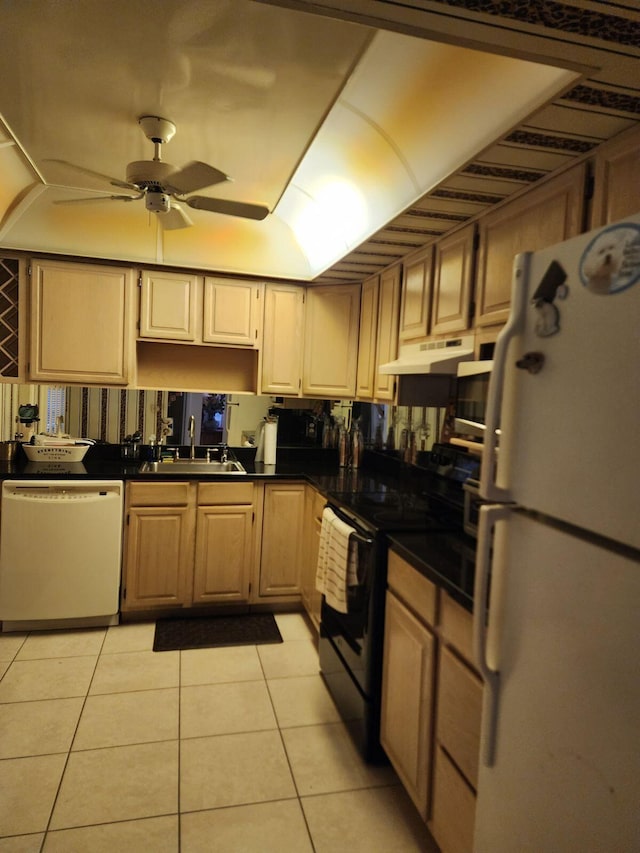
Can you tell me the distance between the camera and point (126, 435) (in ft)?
12.2

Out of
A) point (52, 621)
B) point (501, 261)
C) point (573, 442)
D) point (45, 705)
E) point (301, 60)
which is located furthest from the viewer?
point (52, 621)

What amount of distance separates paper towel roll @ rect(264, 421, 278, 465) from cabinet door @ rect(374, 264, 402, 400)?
894mm

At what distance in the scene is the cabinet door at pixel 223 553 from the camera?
337cm

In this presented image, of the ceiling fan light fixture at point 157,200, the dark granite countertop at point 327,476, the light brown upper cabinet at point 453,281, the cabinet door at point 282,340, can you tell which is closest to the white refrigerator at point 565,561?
the dark granite countertop at point 327,476

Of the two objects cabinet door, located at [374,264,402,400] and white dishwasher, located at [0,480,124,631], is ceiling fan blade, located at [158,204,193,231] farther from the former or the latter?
white dishwasher, located at [0,480,124,631]

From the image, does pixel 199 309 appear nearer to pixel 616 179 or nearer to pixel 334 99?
pixel 334 99

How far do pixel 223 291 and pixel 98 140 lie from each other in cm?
126

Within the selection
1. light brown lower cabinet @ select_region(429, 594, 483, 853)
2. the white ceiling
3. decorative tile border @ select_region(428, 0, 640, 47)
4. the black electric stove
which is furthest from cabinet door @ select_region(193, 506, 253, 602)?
decorative tile border @ select_region(428, 0, 640, 47)

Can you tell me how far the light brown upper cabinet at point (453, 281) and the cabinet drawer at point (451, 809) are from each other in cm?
160

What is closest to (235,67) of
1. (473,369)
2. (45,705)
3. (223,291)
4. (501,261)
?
(501,261)

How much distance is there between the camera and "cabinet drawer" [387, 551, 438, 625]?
168 cm

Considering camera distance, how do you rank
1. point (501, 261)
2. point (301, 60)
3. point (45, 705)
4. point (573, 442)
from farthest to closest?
1. point (45, 705)
2. point (501, 261)
3. point (301, 60)
4. point (573, 442)

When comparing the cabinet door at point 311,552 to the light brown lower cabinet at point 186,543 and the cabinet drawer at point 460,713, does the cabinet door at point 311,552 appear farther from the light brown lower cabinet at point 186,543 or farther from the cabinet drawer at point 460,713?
the cabinet drawer at point 460,713

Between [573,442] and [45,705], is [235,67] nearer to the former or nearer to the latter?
[573,442]
